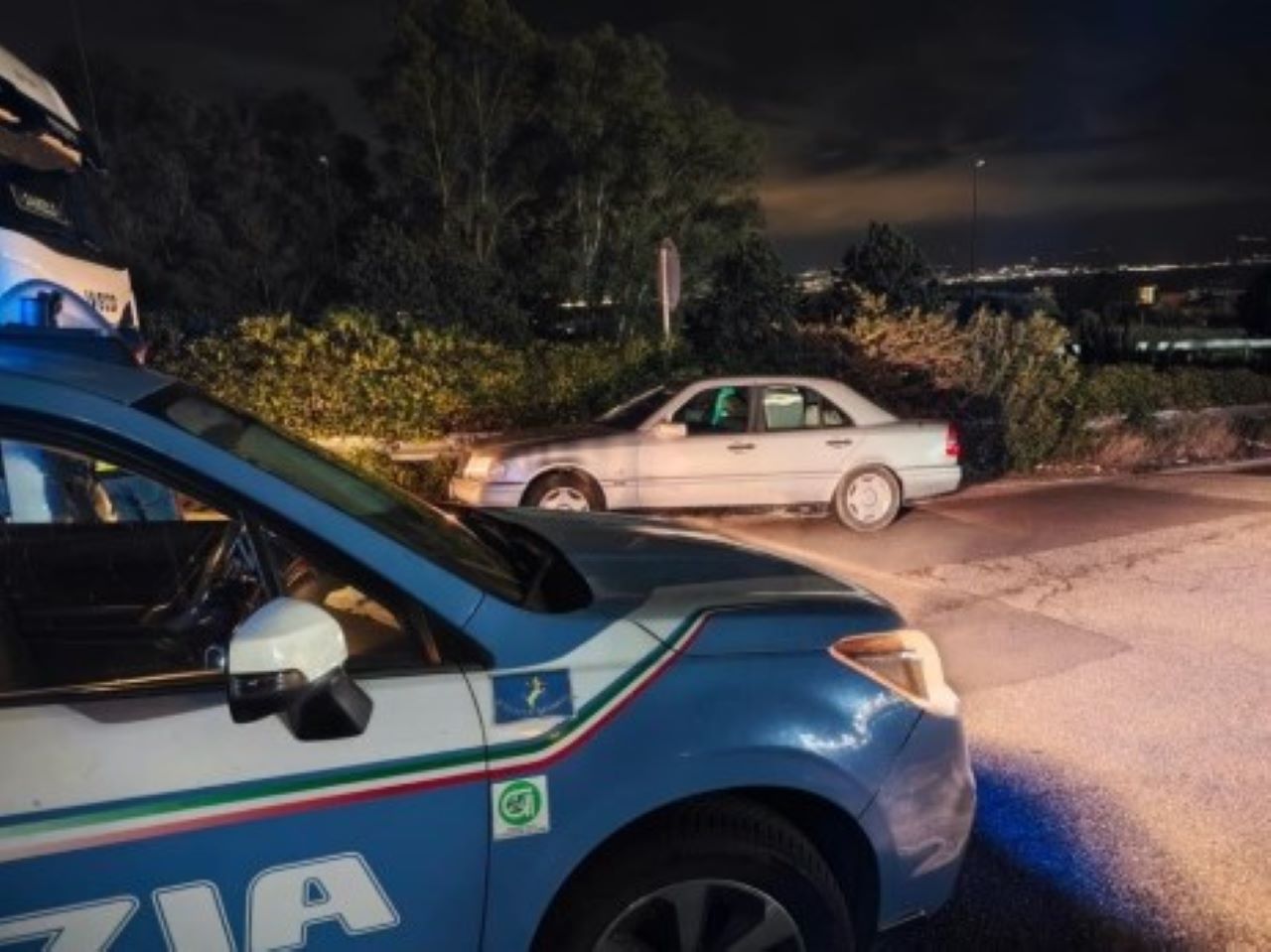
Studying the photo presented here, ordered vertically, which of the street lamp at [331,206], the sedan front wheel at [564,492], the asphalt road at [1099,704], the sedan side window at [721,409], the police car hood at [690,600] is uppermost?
the street lamp at [331,206]

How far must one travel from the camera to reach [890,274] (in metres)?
12.7

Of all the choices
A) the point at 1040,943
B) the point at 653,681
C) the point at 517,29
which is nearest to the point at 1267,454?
the point at 1040,943

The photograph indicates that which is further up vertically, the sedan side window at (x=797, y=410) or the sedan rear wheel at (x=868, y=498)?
the sedan side window at (x=797, y=410)

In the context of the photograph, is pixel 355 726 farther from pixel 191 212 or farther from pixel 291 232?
pixel 291 232

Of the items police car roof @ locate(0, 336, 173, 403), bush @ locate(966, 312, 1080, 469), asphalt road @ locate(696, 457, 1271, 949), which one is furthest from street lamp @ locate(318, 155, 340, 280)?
police car roof @ locate(0, 336, 173, 403)

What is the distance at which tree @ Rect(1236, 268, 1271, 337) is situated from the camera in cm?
2567

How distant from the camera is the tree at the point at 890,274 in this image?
1270 centimetres

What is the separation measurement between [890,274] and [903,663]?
10.7 meters

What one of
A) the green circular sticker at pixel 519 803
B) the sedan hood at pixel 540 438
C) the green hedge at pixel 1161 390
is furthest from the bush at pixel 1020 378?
the green circular sticker at pixel 519 803

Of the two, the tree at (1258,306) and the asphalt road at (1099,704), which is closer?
the asphalt road at (1099,704)

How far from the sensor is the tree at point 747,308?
40.3ft

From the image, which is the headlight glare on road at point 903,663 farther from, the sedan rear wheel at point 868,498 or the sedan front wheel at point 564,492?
the sedan rear wheel at point 868,498

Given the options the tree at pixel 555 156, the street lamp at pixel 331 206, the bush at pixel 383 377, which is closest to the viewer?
the bush at pixel 383 377

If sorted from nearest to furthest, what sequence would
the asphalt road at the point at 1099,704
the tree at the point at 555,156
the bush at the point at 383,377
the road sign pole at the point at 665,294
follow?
the asphalt road at the point at 1099,704, the bush at the point at 383,377, the road sign pole at the point at 665,294, the tree at the point at 555,156
